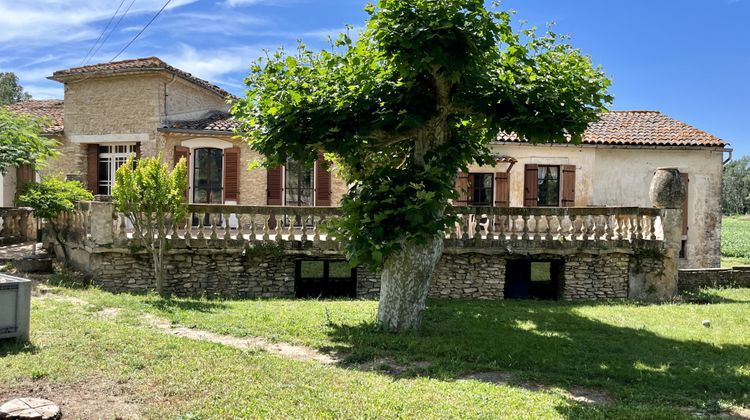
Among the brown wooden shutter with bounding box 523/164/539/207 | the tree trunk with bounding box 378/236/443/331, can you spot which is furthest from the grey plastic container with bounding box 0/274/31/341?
the brown wooden shutter with bounding box 523/164/539/207

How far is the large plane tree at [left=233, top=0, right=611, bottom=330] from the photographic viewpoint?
7465 mm

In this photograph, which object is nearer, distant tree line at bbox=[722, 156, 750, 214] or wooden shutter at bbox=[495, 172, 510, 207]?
wooden shutter at bbox=[495, 172, 510, 207]

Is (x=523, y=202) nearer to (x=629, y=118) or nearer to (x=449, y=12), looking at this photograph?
(x=629, y=118)

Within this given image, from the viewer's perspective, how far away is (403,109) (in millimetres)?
7598

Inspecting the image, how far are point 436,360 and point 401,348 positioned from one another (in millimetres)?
675

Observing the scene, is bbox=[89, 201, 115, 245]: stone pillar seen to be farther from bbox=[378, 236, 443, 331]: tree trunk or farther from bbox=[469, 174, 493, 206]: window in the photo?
bbox=[469, 174, 493, 206]: window

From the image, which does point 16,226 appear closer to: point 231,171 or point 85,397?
point 231,171

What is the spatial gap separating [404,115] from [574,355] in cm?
389

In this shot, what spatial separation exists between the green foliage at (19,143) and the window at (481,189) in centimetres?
1142

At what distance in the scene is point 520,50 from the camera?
7.41 metres

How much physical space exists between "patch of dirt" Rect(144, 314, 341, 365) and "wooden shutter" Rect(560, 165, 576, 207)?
1145 cm

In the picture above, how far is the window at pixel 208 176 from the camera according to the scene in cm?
1564

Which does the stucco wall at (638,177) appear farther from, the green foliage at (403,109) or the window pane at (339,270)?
the green foliage at (403,109)

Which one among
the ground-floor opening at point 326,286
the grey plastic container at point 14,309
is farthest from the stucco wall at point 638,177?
the grey plastic container at point 14,309
